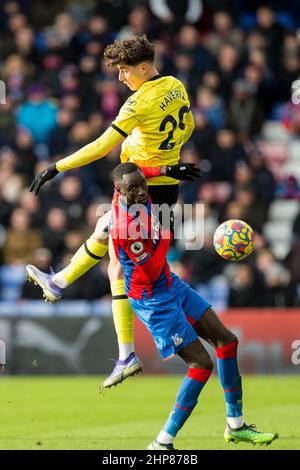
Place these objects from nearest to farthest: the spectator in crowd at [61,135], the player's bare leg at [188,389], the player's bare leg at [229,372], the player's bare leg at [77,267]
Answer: the player's bare leg at [188,389]
the player's bare leg at [229,372]
the player's bare leg at [77,267]
the spectator in crowd at [61,135]

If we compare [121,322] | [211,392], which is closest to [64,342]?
[211,392]

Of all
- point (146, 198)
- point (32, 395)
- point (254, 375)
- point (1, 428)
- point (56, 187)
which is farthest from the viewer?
point (56, 187)

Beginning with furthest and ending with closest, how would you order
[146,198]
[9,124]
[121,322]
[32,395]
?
[9,124] < [32,395] < [121,322] < [146,198]

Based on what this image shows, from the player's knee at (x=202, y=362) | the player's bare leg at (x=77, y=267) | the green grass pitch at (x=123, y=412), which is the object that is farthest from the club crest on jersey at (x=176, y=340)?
the player's bare leg at (x=77, y=267)

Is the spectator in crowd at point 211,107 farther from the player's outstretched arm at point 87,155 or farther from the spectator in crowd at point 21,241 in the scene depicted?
the player's outstretched arm at point 87,155

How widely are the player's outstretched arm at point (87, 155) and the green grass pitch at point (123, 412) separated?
221cm

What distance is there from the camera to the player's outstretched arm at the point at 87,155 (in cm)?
973

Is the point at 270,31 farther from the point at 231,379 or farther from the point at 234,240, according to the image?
the point at 231,379

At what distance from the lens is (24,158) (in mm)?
19625

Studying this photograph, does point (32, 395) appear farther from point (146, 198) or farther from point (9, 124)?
point (9, 124)

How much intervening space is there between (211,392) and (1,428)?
4222 millimetres

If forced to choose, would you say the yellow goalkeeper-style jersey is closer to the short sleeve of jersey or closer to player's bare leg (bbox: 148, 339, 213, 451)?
the short sleeve of jersey

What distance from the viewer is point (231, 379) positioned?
33.1ft

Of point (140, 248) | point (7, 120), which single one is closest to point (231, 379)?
point (140, 248)
